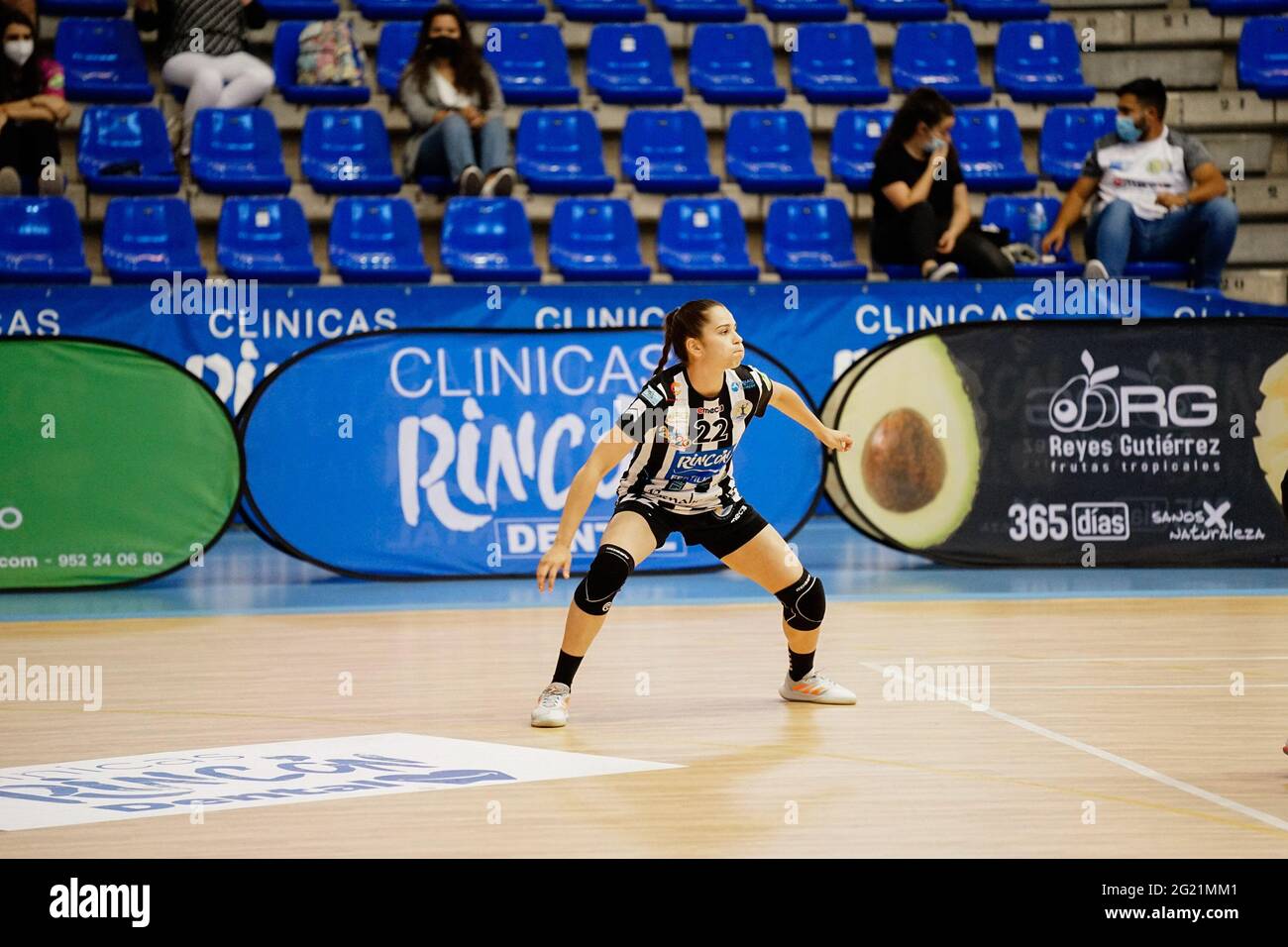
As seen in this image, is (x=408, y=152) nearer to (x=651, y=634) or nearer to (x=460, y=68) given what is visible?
(x=460, y=68)

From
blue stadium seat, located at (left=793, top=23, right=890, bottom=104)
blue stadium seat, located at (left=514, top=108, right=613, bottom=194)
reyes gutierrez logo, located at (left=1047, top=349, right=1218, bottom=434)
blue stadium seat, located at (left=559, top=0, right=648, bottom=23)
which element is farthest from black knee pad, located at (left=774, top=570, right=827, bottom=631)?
blue stadium seat, located at (left=559, top=0, right=648, bottom=23)

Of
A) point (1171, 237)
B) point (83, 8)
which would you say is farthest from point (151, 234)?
point (1171, 237)

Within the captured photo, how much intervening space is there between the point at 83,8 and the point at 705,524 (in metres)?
9.68

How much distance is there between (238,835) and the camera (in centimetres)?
398

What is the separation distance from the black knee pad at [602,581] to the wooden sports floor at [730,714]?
39 cm

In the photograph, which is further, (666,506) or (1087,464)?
(1087,464)

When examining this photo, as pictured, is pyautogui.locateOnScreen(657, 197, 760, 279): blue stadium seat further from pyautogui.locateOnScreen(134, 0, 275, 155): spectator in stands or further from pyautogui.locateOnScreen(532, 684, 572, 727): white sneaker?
pyautogui.locateOnScreen(532, 684, 572, 727): white sneaker

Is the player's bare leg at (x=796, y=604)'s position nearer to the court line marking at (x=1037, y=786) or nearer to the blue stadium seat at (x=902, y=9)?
the court line marking at (x=1037, y=786)

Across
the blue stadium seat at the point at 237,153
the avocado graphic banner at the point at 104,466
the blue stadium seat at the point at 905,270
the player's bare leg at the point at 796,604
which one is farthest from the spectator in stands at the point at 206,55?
the player's bare leg at the point at 796,604

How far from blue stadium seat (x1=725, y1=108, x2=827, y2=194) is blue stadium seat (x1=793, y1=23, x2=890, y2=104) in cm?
81

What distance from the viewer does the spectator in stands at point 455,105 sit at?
12.4m

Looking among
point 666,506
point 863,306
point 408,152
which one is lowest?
point 666,506
